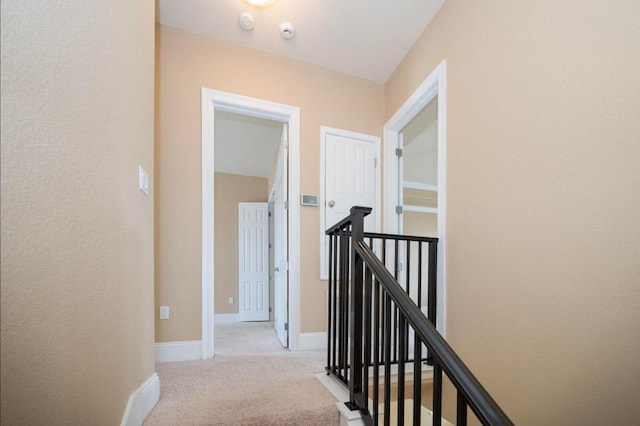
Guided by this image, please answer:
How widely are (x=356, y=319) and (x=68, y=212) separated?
51.4 inches

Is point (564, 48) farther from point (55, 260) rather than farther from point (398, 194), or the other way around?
point (55, 260)

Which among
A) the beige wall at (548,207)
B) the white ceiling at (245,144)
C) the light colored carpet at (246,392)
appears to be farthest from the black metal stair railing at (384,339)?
the white ceiling at (245,144)

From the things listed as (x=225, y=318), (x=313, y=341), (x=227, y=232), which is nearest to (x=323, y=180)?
(x=313, y=341)

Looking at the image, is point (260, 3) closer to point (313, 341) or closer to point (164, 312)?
point (164, 312)

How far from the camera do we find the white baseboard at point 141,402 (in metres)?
1.35

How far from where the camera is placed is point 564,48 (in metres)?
1.49

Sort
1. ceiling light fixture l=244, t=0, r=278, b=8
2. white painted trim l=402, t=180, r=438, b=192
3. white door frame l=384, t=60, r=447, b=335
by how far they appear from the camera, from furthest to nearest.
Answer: white painted trim l=402, t=180, r=438, b=192
ceiling light fixture l=244, t=0, r=278, b=8
white door frame l=384, t=60, r=447, b=335

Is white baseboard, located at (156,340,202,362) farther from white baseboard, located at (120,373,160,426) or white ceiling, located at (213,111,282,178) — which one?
white ceiling, located at (213,111,282,178)

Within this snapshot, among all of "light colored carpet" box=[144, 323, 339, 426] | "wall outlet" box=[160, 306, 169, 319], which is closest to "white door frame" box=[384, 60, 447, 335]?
"light colored carpet" box=[144, 323, 339, 426]

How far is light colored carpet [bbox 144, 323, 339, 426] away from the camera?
1.59 meters

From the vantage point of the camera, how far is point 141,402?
4.99ft

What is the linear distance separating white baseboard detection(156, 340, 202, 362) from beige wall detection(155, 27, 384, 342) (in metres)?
0.05

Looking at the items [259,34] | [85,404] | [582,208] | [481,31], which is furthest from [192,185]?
[582,208]

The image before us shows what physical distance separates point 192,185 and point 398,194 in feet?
6.56
